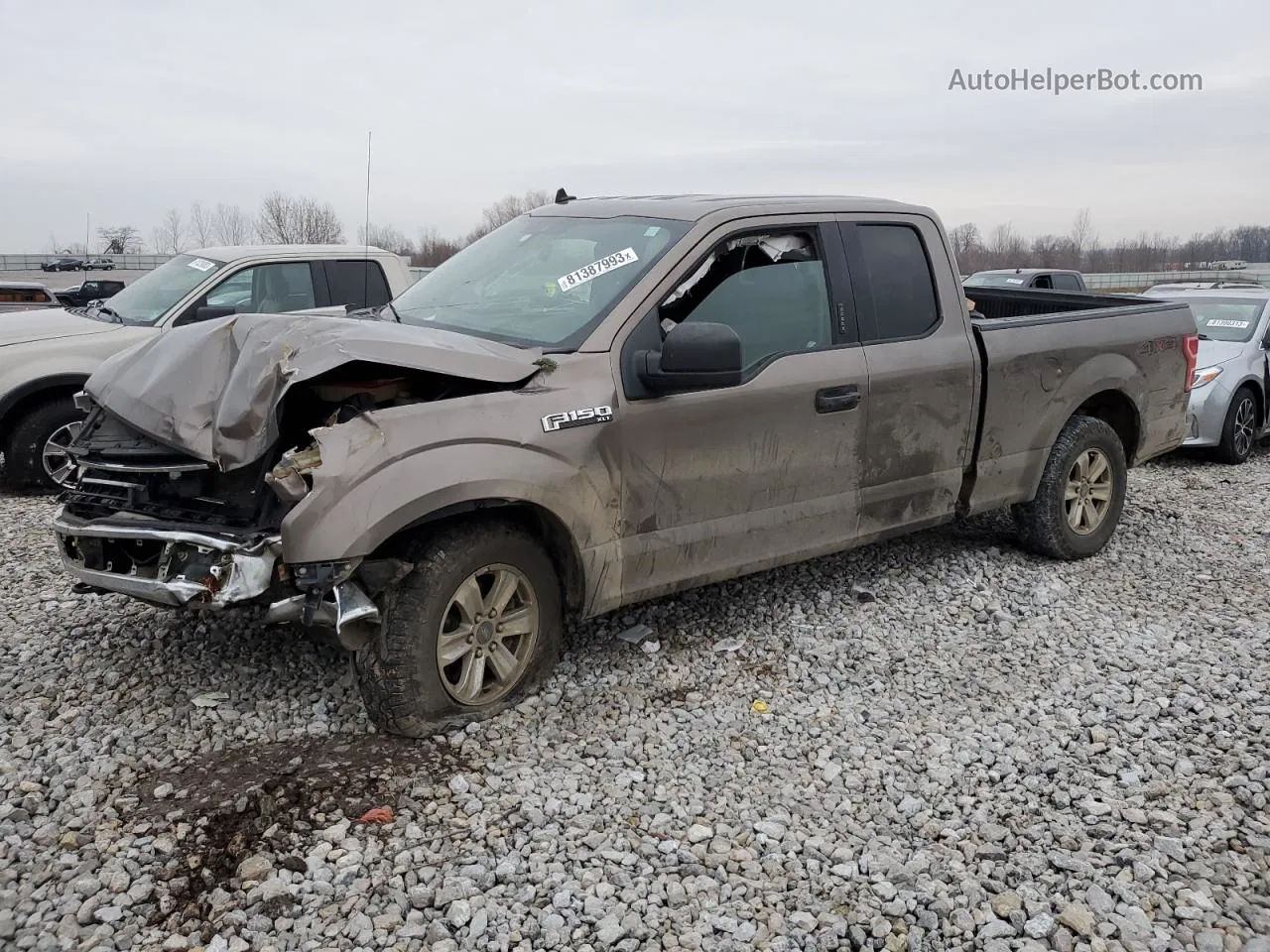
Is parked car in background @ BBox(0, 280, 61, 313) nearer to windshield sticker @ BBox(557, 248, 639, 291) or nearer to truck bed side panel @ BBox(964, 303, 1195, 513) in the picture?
windshield sticker @ BBox(557, 248, 639, 291)

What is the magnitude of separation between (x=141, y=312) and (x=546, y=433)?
544cm

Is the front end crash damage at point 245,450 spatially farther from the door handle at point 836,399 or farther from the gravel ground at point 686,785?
the door handle at point 836,399

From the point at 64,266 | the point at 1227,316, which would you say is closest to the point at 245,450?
the point at 1227,316

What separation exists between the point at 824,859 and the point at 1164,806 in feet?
4.20

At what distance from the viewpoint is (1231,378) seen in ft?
32.2

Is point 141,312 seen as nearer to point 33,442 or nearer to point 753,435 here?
point 33,442

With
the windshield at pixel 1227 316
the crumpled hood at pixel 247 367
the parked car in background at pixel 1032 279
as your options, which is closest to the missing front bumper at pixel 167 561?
the crumpled hood at pixel 247 367

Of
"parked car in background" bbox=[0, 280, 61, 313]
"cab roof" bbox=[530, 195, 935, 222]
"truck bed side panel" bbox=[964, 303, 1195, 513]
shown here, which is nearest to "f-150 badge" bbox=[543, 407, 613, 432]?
"cab roof" bbox=[530, 195, 935, 222]

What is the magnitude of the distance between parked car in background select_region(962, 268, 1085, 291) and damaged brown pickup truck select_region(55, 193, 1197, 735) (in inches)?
392

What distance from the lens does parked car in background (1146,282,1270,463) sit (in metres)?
9.72

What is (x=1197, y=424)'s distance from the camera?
9.74 meters

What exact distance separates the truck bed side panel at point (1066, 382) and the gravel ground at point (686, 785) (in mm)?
817

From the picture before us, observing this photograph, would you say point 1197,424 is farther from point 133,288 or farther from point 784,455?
point 133,288

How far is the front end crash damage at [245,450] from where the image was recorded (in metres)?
3.66
